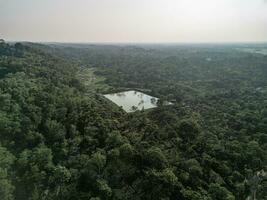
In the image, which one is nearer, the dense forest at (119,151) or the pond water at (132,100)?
the dense forest at (119,151)

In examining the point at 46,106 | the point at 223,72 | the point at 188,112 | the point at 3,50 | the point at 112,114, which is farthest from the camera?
the point at 223,72

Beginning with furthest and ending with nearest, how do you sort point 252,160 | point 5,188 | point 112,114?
point 112,114, point 252,160, point 5,188

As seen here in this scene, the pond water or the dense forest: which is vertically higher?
the dense forest

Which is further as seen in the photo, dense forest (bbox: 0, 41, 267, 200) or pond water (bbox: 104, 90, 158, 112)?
pond water (bbox: 104, 90, 158, 112)

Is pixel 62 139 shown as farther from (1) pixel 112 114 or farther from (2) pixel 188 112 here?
(2) pixel 188 112

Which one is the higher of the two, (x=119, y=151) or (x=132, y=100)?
(x=119, y=151)

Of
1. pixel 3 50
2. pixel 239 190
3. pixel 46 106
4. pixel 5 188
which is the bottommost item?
pixel 239 190

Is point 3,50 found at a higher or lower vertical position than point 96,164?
higher

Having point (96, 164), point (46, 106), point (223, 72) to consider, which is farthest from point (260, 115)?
point (223, 72)
